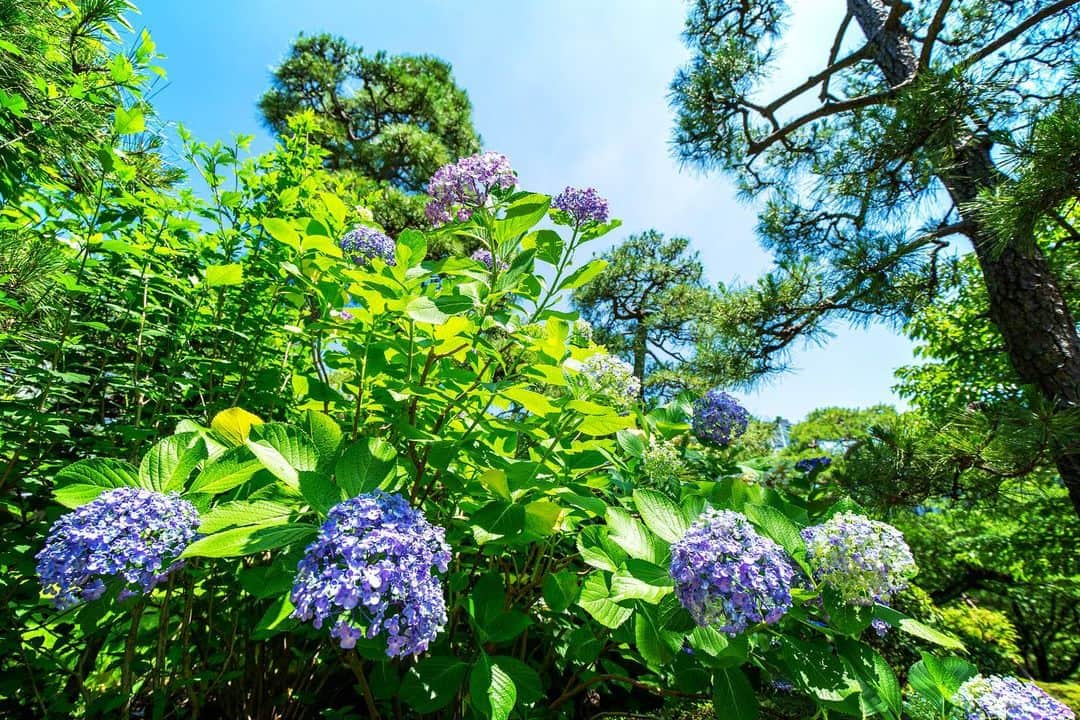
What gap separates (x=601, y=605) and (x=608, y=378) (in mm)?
613

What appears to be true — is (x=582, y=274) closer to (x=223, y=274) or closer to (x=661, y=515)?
(x=661, y=515)

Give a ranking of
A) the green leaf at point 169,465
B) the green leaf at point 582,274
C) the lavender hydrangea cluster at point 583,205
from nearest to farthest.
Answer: the green leaf at point 169,465, the green leaf at point 582,274, the lavender hydrangea cluster at point 583,205

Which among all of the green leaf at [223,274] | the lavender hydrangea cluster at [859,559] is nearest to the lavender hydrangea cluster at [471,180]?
the green leaf at [223,274]

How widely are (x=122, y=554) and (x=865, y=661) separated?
1412mm

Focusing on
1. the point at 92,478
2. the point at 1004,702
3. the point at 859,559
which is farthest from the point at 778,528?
the point at 92,478

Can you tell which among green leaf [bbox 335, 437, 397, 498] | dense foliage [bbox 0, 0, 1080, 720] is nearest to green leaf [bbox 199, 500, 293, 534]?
dense foliage [bbox 0, 0, 1080, 720]

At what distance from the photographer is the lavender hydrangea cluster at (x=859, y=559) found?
87cm

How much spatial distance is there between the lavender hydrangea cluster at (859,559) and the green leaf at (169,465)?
1202 mm

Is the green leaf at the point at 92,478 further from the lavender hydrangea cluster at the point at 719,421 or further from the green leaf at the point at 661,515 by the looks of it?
the lavender hydrangea cluster at the point at 719,421

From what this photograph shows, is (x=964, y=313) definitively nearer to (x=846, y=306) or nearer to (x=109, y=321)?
(x=846, y=306)

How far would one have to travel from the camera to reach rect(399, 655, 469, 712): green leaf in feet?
3.27

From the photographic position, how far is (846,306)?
3301 mm

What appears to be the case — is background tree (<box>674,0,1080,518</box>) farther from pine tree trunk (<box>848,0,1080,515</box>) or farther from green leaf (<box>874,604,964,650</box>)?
green leaf (<box>874,604,964,650</box>)

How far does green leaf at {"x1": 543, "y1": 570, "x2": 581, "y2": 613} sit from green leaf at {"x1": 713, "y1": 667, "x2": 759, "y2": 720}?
31 cm
